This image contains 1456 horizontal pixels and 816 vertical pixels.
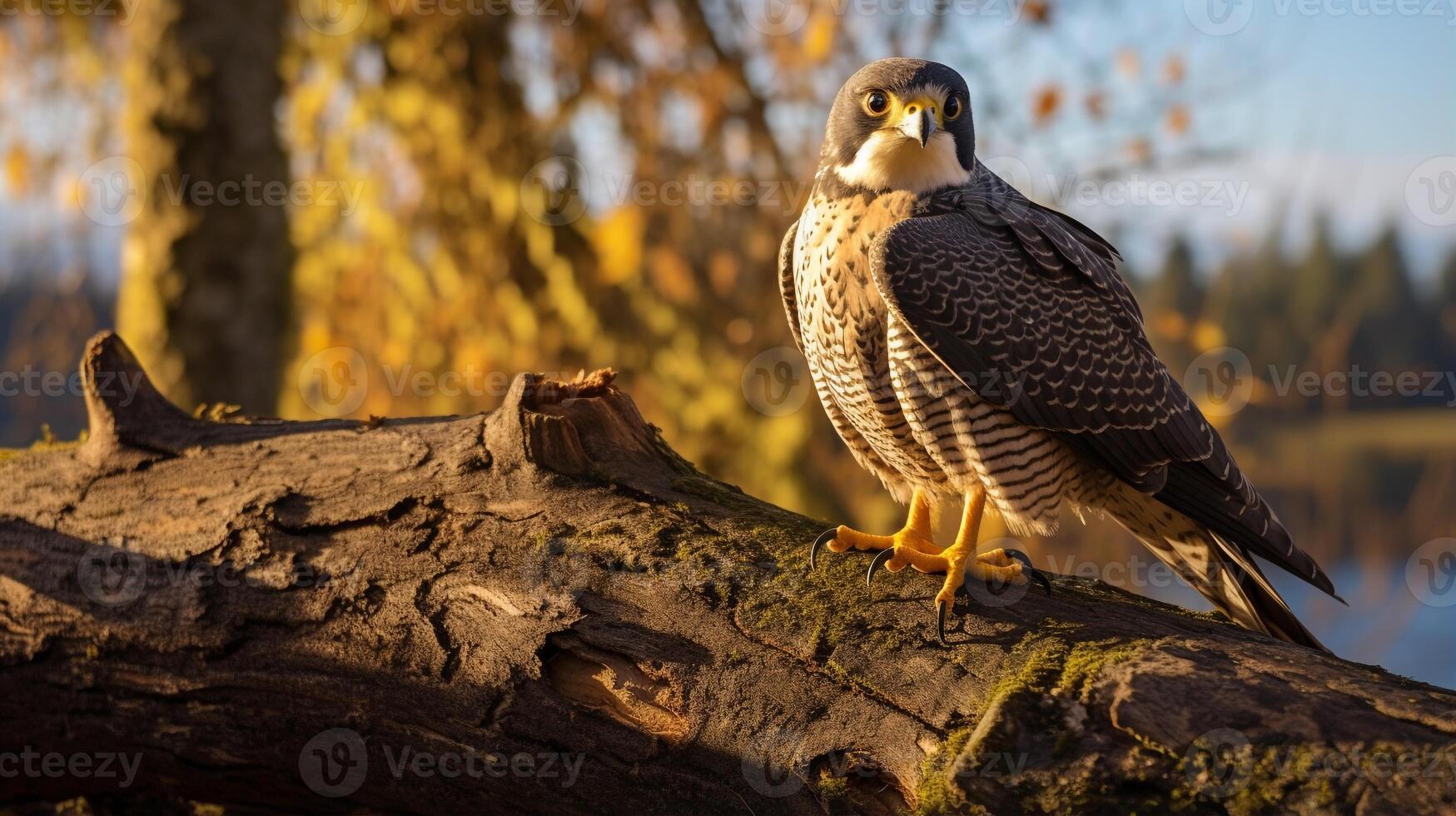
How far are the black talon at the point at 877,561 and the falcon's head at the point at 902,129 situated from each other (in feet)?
4.26

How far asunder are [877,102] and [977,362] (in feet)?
3.30

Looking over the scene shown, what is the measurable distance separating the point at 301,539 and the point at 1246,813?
2880 mm

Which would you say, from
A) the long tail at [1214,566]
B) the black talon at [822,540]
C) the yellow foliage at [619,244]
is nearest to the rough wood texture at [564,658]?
the black talon at [822,540]

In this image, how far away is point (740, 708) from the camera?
3012 millimetres

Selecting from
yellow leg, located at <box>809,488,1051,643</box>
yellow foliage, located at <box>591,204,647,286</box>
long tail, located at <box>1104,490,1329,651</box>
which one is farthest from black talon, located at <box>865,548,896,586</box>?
yellow foliage, located at <box>591,204,647,286</box>

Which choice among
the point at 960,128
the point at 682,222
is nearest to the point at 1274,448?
the point at 682,222

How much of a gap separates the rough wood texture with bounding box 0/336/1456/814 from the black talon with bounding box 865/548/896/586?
0.06m

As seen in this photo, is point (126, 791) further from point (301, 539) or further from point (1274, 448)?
point (1274, 448)

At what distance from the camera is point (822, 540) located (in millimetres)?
3516

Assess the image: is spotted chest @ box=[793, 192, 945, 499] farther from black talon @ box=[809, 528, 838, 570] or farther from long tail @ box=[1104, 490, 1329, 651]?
long tail @ box=[1104, 490, 1329, 651]

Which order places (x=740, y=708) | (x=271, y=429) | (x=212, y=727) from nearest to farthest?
(x=740, y=708) → (x=212, y=727) → (x=271, y=429)

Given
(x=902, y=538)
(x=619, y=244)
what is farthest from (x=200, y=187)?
(x=902, y=538)

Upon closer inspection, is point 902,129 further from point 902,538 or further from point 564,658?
point 564,658

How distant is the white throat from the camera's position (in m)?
3.71
